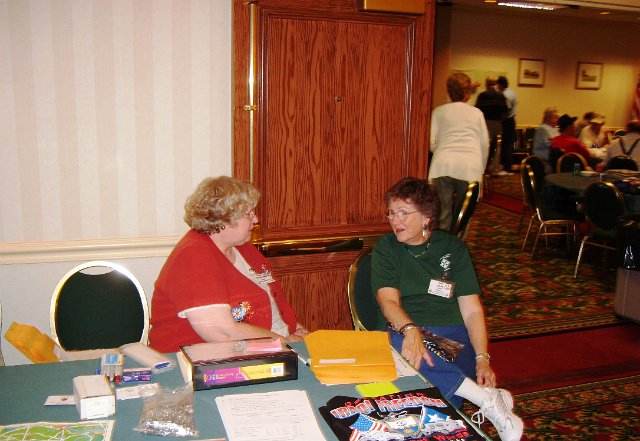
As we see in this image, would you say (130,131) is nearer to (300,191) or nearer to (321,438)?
(300,191)

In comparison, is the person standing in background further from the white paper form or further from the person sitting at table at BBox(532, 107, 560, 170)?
the white paper form

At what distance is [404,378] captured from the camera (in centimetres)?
195

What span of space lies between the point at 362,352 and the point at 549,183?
4.71m

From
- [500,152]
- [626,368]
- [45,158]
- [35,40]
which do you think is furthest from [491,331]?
[500,152]

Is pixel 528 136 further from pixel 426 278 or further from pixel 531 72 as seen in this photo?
pixel 426 278

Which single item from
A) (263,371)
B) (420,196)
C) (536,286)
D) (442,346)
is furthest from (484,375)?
(536,286)

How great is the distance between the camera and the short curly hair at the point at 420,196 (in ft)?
8.87

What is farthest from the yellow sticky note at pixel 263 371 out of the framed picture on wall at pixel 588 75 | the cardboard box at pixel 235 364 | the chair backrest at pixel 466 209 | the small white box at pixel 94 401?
the framed picture on wall at pixel 588 75

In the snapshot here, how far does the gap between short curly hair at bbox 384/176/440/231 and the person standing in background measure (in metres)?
9.03

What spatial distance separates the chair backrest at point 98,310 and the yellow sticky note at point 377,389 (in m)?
1.13

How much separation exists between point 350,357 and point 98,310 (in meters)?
1.16

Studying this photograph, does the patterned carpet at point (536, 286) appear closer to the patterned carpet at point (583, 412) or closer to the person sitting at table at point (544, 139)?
the patterned carpet at point (583, 412)

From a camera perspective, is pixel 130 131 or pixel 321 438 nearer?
pixel 321 438

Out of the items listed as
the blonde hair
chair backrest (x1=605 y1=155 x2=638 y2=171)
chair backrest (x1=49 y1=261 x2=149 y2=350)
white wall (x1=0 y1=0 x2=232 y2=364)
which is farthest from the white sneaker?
chair backrest (x1=605 y1=155 x2=638 y2=171)
